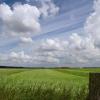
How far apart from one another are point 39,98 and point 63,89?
124cm

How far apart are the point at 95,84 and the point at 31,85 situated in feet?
20.5

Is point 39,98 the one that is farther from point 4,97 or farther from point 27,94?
point 4,97

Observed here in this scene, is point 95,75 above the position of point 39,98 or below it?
above

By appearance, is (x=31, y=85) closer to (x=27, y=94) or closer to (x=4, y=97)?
(x=27, y=94)

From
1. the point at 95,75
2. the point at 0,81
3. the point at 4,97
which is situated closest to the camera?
the point at 95,75

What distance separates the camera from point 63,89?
11.2 metres

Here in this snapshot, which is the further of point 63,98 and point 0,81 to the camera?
point 0,81

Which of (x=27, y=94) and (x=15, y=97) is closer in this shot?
(x=15, y=97)

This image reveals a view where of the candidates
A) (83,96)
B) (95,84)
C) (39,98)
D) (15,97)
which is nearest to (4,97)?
(15,97)

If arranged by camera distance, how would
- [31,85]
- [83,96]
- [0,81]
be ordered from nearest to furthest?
[83,96], [31,85], [0,81]

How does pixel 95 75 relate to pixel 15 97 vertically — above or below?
above

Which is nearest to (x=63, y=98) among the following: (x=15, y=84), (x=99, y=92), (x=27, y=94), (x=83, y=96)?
(x=83, y=96)

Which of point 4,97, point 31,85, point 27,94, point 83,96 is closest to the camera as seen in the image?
point 4,97

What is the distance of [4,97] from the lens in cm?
964
